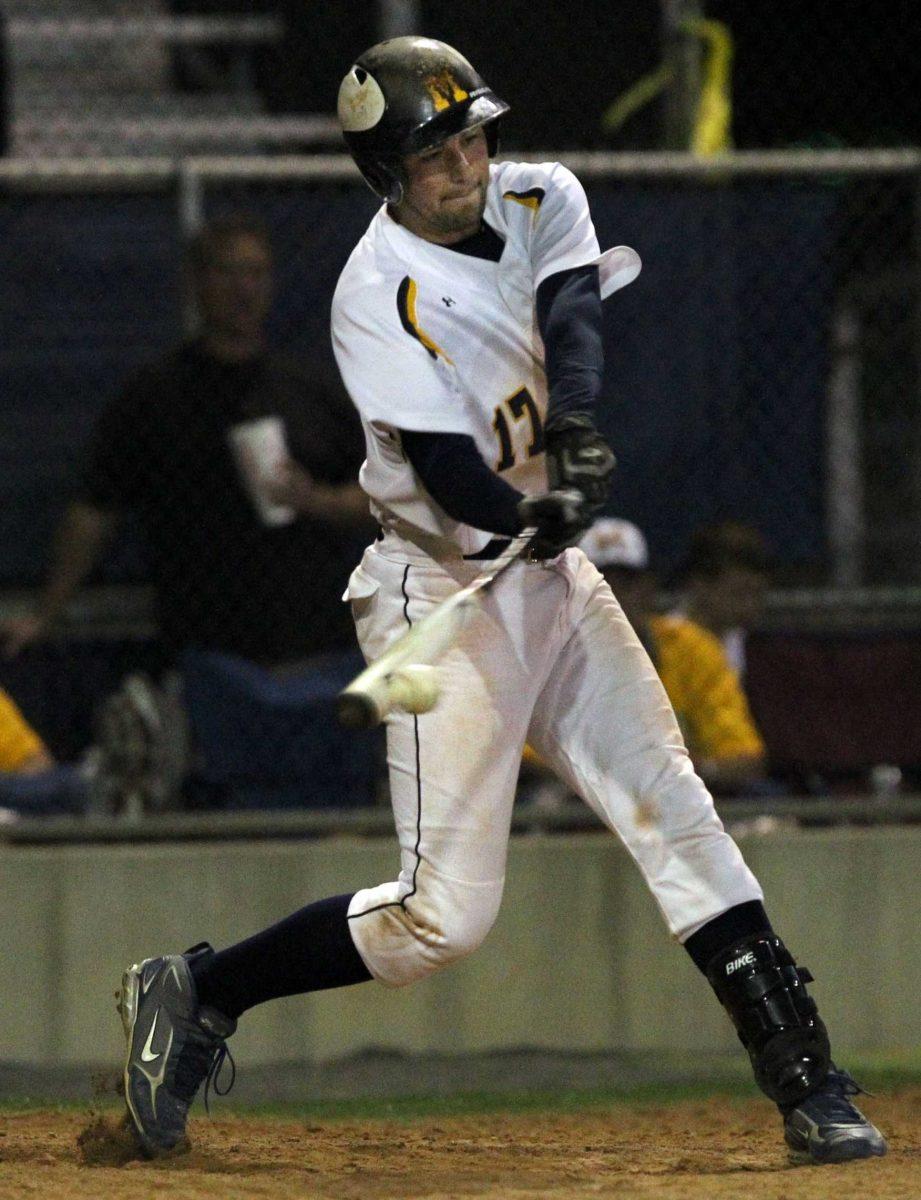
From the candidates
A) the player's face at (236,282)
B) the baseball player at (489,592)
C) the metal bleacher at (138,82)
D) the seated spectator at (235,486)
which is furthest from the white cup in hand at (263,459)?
the baseball player at (489,592)

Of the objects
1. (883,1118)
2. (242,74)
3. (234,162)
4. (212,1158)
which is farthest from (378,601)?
(242,74)

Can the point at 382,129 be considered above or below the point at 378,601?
above

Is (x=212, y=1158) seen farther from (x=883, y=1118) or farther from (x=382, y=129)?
(x=382, y=129)

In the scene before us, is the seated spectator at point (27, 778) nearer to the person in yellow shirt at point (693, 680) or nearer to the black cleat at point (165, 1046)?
the person in yellow shirt at point (693, 680)

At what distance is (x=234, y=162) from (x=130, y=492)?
105cm

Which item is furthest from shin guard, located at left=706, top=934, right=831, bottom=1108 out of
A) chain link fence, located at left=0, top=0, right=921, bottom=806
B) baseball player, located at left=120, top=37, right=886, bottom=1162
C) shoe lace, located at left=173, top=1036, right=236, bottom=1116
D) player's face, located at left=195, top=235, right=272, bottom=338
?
player's face, located at left=195, top=235, right=272, bottom=338

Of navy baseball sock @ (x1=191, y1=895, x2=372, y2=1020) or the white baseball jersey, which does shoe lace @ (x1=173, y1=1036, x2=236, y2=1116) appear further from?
the white baseball jersey

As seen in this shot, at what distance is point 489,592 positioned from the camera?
4023 millimetres

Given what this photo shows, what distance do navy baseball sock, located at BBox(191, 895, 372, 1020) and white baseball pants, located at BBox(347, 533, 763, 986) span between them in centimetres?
5

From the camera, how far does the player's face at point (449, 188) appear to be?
3996 mm

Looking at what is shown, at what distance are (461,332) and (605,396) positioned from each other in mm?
2700

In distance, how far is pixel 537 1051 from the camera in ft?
19.9

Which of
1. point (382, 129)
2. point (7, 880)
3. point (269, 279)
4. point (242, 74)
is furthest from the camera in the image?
point (242, 74)

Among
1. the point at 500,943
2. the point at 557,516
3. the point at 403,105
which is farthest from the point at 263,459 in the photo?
the point at 557,516
